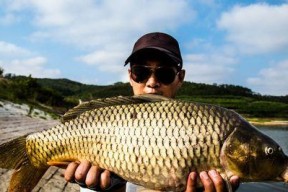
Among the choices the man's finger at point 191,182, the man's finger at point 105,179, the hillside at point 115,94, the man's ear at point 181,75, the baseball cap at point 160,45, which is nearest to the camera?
the man's finger at point 191,182

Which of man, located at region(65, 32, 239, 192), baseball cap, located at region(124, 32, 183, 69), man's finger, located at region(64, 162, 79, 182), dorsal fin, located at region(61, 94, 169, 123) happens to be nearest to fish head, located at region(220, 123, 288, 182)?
dorsal fin, located at region(61, 94, 169, 123)

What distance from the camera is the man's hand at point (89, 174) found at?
7.78 ft

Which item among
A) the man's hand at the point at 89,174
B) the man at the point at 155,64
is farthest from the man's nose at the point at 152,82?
the man's hand at the point at 89,174

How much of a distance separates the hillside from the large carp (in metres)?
5.30

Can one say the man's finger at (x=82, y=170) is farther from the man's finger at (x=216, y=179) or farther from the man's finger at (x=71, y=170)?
the man's finger at (x=216, y=179)

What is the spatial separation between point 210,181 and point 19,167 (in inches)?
48.8

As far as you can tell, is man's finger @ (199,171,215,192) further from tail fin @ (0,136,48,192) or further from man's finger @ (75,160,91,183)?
tail fin @ (0,136,48,192)

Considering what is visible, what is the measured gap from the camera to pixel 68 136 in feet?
8.05

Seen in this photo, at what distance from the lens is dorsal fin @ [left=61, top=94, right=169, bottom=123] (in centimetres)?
242

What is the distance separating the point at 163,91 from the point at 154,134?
1.14 meters

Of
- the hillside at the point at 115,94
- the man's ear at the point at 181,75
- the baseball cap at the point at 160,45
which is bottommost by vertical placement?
the man's ear at the point at 181,75

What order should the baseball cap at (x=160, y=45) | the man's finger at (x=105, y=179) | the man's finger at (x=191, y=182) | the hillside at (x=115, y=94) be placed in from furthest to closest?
the hillside at (x=115, y=94)
the baseball cap at (x=160, y=45)
the man's finger at (x=105, y=179)
the man's finger at (x=191, y=182)

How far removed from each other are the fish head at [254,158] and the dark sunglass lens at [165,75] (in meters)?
1.13

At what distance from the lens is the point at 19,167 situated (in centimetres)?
255
